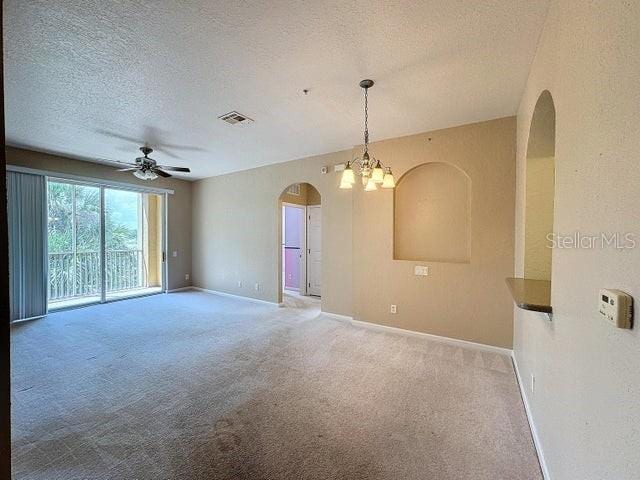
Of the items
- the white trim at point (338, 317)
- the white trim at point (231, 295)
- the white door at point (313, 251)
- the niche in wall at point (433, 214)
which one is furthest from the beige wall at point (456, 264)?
the white door at point (313, 251)

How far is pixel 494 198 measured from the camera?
135 inches

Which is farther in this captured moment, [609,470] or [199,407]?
[199,407]

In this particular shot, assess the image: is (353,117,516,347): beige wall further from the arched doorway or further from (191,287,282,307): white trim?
the arched doorway

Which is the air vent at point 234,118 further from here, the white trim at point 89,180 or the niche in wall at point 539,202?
the white trim at point 89,180

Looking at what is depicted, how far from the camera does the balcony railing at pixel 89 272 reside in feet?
18.3

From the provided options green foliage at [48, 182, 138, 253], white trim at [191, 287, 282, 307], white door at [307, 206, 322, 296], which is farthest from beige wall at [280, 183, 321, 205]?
green foliage at [48, 182, 138, 253]

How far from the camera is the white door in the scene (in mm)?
6734

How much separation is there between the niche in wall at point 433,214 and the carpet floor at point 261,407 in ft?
4.07

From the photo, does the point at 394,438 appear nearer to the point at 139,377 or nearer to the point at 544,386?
the point at 544,386

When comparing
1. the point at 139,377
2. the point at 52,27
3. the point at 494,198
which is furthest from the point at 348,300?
the point at 52,27

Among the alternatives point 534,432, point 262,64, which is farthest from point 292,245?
point 534,432

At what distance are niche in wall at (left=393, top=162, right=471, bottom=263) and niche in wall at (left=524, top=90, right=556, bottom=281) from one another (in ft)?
3.73

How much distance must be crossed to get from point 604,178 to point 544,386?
4.75 feet

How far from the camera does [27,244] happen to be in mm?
4664
